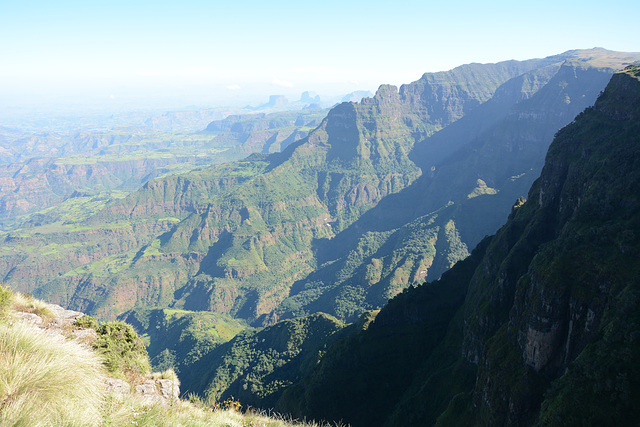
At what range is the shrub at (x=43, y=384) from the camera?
33.2 feet

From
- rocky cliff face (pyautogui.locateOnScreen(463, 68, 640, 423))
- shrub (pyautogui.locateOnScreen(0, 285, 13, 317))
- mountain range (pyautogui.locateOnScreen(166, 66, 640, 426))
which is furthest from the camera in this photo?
rocky cliff face (pyautogui.locateOnScreen(463, 68, 640, 423))

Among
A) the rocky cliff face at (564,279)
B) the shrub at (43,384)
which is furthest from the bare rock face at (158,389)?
the rocky cliff face at (564,279)

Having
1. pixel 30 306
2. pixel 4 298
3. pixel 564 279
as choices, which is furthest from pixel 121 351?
pixel 564 279

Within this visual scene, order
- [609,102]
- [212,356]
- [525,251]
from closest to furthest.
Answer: [525,251], [609,102], [212,356]

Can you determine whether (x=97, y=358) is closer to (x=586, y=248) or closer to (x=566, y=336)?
(x=566, y=336)

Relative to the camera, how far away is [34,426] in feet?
31.1

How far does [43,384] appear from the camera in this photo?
11.3 m

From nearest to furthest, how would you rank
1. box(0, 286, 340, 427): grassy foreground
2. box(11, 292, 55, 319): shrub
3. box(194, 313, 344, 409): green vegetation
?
box(0, 286, 340, 427): grassy foreground → box(11, 292, 55, 319): shrub → box(194, 313, 344, 409): green vegetation

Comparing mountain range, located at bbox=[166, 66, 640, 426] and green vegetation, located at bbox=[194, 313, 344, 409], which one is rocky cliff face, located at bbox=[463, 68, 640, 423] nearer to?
mountain range, located at bbox=[166, 66, 640, 426]

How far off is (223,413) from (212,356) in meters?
164

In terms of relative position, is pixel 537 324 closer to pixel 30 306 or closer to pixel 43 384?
pixel 43 384

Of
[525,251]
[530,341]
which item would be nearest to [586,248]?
[530,341]

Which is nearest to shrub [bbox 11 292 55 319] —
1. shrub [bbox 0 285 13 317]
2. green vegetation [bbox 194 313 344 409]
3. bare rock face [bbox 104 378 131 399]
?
shrub [bbox 0 285 13 317]

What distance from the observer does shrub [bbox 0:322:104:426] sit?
10109 mm
